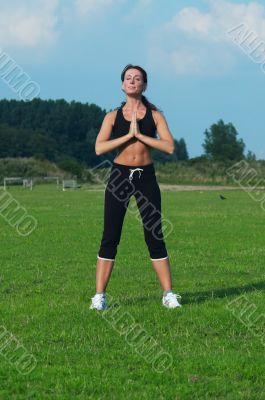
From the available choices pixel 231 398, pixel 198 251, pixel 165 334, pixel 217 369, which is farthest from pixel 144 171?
pixel 198 251

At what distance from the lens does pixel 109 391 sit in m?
5.34

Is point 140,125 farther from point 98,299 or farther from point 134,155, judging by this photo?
point 98,299

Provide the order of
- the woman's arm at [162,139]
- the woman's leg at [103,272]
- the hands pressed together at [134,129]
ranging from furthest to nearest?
the woman's leg at [103,272]
the woman's arm at [162,139]
the hands pressed together at [134,129]

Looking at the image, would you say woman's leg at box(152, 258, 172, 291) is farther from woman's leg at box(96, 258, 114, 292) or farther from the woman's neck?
the woman's neck

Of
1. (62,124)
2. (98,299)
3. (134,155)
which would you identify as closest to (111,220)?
(134,155)

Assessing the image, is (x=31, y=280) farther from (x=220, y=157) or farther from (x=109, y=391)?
(x=220, y=157)

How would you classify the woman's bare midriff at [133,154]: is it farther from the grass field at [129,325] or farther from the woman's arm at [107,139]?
the grass field at [129,325]

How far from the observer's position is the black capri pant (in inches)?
320

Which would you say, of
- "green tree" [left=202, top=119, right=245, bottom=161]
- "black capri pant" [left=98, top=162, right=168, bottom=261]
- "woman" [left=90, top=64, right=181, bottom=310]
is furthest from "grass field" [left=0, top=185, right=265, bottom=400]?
"green tree" [left=202, top=119, right=245, bottom=161]

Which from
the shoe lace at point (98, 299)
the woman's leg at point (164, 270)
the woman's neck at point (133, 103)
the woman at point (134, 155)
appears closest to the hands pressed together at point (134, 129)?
the woman at point (134, 155)

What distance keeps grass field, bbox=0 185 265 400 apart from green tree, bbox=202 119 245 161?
327 feet

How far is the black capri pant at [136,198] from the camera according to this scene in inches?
320

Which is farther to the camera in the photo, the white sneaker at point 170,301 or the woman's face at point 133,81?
the white sneaker at point 170,301

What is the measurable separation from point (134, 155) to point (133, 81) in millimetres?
779
